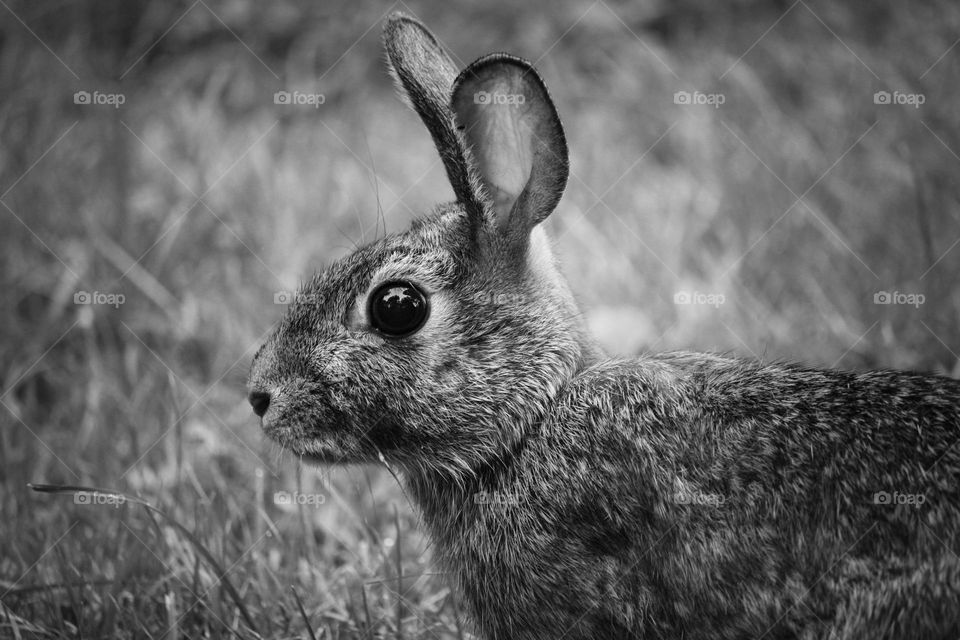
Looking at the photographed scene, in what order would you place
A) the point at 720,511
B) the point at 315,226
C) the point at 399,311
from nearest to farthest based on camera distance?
the point at 720,511, the point at 399,311, the point at 315,226

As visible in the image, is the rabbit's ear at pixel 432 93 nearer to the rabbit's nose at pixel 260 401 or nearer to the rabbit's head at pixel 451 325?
the rabbit's head at pixel 451 325

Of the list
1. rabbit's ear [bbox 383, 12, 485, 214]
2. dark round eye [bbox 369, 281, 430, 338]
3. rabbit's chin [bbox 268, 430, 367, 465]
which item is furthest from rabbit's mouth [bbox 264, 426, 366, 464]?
rabbit's ear [bbox 383, 12, 485, 214]

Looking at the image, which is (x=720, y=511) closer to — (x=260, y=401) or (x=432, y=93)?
(x=260, y=401)

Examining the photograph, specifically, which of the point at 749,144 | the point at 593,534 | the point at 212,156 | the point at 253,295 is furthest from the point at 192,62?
the point at 593,534

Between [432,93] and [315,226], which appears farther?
[315,226]

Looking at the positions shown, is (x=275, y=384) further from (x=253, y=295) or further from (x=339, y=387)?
(x=253, y=295)

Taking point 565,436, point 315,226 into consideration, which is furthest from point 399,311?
point 315,226

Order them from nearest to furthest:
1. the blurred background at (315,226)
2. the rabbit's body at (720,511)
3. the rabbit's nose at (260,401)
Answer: the rabbit's body at (720,511) → the rabbit's nose at (260,401) → the blurred background at (315,226)

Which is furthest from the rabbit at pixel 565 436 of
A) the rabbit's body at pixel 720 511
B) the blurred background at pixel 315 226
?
the blurred background at pixel 315 226
